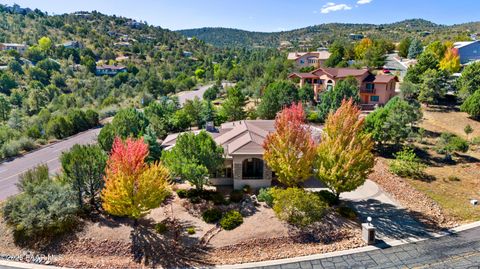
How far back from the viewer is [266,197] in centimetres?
2511

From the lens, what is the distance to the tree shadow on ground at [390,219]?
22166 millimetres

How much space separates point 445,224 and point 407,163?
9.64 m

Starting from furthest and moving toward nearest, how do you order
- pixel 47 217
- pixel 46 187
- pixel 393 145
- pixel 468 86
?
pixel 468 86, pixel 393 145, pixel 46 187, pixel 47 217

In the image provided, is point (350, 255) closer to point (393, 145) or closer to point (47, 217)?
point (47, 217)

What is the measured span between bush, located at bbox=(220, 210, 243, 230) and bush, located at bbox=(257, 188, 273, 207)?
9.31 feet

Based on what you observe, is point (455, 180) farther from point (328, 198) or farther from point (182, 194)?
point (182, 194)

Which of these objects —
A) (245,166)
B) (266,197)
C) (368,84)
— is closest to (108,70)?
(368,84)

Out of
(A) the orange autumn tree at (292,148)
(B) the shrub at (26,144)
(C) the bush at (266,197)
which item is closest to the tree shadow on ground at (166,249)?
(C) the bush at (266,197)

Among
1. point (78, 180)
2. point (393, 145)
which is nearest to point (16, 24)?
point (78, 180)

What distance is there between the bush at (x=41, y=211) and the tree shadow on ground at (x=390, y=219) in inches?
840

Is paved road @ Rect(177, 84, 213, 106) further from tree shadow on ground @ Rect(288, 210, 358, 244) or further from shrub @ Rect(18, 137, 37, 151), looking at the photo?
tree shadow on ground @ Rect(288, 210, 358, 244)

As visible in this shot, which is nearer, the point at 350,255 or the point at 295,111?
the point at 350,255

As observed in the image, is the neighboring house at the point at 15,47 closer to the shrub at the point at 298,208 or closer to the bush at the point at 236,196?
the bush at the point at 236,196

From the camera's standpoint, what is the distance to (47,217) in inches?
839
